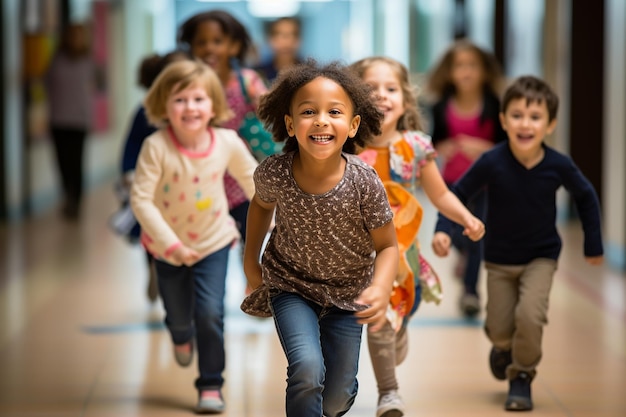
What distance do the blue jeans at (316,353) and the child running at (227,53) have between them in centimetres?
223

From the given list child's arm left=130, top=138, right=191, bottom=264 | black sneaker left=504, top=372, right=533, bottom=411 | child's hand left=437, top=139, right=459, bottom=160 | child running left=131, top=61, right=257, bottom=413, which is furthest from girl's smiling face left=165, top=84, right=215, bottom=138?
child's hand left=437, top=139, right=459, bottom=160

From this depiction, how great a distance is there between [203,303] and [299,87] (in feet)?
4.91

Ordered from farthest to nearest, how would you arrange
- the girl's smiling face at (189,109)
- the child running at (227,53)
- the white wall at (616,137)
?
the white wall at (616,137), the child running at (227,53), the girl's smiling face at (189,109)

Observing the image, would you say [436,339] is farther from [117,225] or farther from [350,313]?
[350,313]

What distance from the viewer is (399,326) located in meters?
4.65

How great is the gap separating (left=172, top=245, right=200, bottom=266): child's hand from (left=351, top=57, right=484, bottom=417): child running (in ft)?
2.64

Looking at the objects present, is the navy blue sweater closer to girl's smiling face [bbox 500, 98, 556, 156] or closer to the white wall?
girl's smiling face [bbox 500, 98, 556, 156]

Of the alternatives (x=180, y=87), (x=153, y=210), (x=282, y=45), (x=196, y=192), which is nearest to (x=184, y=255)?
(x=153, y=210)

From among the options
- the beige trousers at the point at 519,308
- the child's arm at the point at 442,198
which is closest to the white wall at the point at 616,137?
the beige trousers at the point at 519,308

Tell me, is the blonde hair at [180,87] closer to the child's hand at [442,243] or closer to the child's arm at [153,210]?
the child's arm at [153,210]

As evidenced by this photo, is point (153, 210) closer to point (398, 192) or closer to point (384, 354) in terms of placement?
point (398, 192)

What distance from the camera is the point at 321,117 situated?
365 centimetres

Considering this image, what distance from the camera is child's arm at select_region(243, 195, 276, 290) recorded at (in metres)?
3.91

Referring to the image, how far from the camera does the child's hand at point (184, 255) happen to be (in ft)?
15.7
